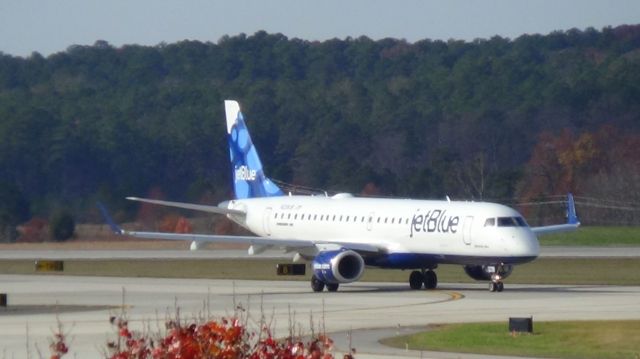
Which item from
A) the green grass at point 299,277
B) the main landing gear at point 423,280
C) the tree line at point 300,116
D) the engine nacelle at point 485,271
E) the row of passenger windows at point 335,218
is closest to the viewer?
the engine nacelle at point 485,271

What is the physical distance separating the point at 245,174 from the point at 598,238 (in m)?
34.9

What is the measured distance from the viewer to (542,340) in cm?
2436

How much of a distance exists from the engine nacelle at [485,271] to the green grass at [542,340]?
1194 cm

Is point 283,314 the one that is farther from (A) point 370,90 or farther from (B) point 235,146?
(A) point 370,90

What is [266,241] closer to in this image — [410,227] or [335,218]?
[335,218]

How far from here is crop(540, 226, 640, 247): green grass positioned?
7789 centimetres

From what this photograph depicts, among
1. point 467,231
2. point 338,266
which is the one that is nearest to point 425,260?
point 467,231

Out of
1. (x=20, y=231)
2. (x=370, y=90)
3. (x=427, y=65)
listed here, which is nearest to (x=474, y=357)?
(x=20, y=231)

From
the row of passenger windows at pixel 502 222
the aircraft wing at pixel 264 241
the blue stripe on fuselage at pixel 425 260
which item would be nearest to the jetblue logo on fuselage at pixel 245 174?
the aircraft wing at pixel 264 241

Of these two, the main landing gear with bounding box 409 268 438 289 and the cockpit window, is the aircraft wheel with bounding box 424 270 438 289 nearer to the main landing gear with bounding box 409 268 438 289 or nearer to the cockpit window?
the main landing gear with bounding box 409 268 438 289

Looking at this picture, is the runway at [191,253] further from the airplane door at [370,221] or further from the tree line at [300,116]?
the airplane door at [370,221]

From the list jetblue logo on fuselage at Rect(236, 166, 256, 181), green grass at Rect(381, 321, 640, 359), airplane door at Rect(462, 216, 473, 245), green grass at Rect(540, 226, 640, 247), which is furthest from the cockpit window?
green grass at Rect(540, 226, 640, 247)

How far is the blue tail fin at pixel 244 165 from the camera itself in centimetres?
4862

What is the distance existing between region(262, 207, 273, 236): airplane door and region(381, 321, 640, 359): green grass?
1920 centimetres
